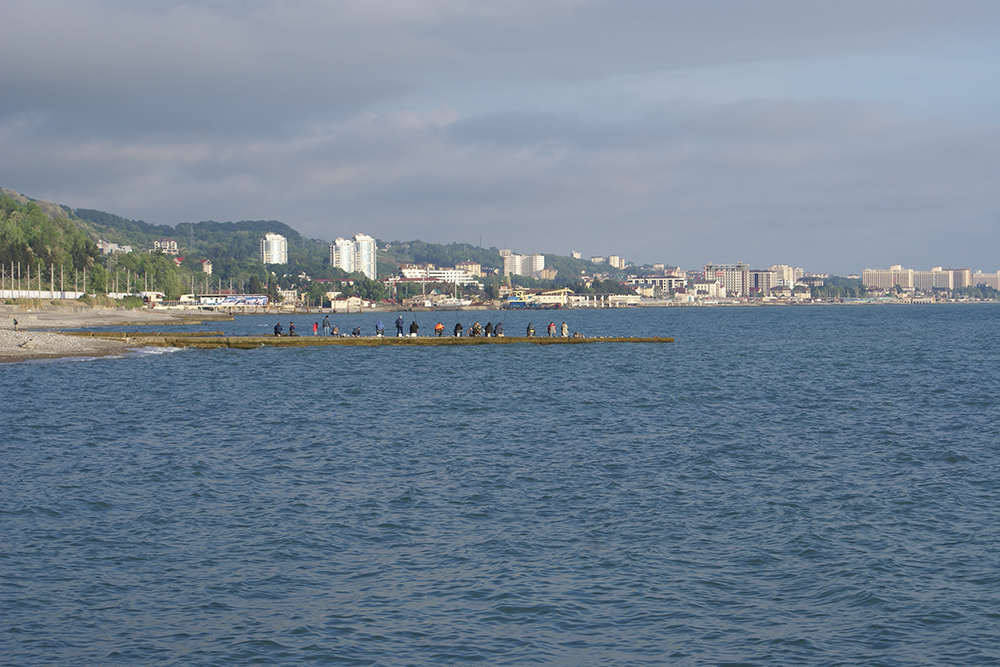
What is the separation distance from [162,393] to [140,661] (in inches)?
1166

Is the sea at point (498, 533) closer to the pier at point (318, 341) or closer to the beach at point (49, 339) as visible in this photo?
the beach at point (49, 339)

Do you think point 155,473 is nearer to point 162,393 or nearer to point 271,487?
point 271,487

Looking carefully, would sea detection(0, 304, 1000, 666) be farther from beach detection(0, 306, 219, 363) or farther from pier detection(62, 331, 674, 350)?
pier detection(62, 331, 674, 350)

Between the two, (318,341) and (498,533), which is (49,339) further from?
(498,533)

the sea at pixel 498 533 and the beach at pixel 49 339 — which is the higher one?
the beach at pixel 49 339

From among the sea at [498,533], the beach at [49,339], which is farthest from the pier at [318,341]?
the sea at [498,533]

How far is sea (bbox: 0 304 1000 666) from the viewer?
11969 mm

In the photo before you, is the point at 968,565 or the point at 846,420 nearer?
the point at 968,565

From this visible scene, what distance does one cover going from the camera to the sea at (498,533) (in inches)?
471

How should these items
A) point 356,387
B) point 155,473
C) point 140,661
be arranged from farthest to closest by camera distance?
point 356,387
point 155,473
point 140,661

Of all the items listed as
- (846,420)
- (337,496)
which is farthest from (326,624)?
(846,420)

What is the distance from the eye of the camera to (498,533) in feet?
54.3

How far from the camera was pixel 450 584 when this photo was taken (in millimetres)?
13945

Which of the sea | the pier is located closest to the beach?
the pier
